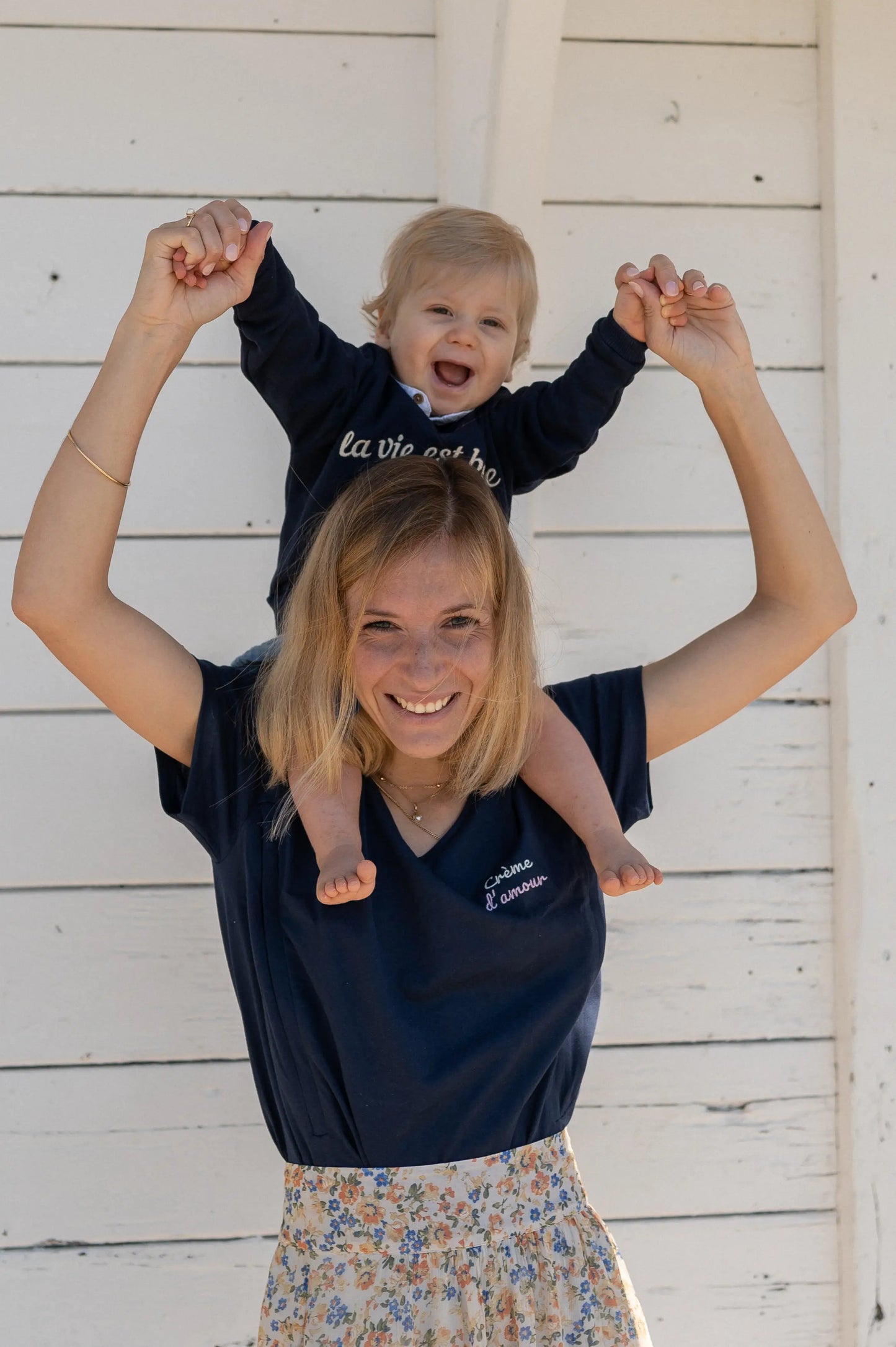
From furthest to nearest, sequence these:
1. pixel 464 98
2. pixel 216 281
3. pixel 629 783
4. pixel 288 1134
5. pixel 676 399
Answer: pixel 676 399 < pixel 464 98 < pixel 629 783 < pixel 288 1134 < pixel 216 281

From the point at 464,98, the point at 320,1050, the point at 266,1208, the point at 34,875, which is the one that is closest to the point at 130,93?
the point at 464,98

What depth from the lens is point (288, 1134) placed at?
1487 mm

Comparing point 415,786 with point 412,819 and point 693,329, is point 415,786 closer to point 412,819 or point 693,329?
point 412,819

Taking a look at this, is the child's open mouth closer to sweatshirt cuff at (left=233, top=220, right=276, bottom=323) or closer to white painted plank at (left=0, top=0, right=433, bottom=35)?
sweatshirt cuff at (left=233, top=220, right=276, bottom=323)

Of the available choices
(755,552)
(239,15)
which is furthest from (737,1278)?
(239,15)

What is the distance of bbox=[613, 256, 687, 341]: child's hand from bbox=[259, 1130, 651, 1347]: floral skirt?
97 cm

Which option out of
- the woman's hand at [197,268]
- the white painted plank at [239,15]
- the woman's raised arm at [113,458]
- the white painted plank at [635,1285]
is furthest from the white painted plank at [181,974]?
the white painted plank at [239,15]

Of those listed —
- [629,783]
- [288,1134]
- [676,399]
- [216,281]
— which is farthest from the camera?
[676,399]

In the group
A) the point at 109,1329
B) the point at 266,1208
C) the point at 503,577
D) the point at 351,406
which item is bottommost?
the point at 109,1329

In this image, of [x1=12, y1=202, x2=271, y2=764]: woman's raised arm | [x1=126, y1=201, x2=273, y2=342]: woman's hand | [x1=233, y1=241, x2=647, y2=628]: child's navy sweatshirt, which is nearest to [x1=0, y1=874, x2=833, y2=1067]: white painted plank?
[x1=233, y1=241, x2=647, y2=628]: child's navy sweatshirt

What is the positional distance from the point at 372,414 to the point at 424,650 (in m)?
0.40

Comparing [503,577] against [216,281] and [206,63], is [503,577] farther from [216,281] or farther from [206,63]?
[206,63]

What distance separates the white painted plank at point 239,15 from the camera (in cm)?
194

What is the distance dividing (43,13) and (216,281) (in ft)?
2.94
